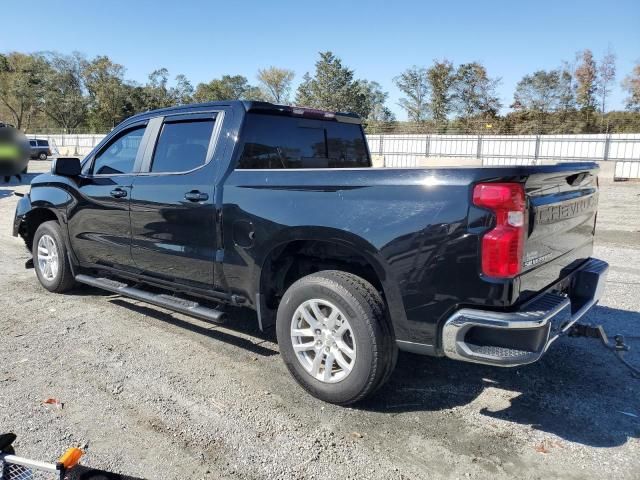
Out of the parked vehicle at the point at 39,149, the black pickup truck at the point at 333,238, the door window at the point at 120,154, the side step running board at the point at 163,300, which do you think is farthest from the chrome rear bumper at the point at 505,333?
the parked vehicle at the point at 39,149

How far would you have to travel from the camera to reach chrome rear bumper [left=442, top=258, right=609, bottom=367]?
108 inches

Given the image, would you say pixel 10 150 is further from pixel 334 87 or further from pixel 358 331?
pixel 334 87

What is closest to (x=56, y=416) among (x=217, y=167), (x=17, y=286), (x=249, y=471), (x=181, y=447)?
(x=181, y=447)

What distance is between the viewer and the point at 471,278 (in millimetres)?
2799

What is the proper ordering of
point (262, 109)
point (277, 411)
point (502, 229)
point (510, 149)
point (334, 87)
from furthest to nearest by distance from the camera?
point (334, 87) < point (510, 149) < point (262, 109) < point (277, 411) < point (502, 229)

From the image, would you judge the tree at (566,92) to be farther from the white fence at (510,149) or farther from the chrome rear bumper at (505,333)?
the chrome rear bumper at (505,333)

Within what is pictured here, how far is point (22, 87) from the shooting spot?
218 ft

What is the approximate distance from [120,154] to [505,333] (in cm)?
390

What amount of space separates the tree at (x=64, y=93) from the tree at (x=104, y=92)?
122 cm

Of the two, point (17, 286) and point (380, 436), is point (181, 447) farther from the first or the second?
point (17, 286)

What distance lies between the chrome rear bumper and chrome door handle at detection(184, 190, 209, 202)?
2.09 meters

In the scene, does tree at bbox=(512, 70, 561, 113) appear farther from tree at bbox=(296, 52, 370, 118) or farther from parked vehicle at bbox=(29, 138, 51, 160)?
parked vehicle at bbox=(29, 138, 51, 160)

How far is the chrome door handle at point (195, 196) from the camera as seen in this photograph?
4004 mm

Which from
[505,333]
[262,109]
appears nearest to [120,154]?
[262,109]
